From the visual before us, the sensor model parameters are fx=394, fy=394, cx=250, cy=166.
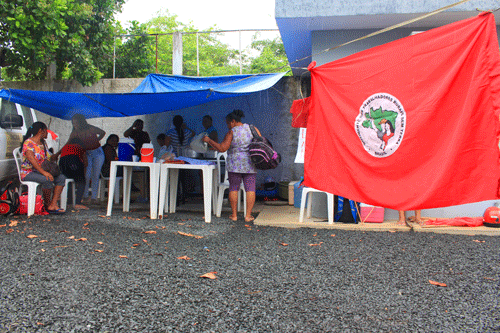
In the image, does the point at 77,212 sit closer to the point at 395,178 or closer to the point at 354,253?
the point at 354,253

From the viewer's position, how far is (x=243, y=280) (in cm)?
315

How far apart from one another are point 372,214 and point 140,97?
11.5 ft

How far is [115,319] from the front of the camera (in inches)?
94.0

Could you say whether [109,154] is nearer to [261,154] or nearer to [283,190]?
[261,154]

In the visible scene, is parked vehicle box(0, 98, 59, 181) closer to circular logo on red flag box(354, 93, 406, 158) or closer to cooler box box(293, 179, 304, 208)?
cooler box box(293, 179, 304, 208)

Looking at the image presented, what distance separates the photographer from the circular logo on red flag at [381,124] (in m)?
2.96

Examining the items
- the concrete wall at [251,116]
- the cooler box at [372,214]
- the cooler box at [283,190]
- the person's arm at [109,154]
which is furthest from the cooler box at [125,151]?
the cooler box at [372,214]

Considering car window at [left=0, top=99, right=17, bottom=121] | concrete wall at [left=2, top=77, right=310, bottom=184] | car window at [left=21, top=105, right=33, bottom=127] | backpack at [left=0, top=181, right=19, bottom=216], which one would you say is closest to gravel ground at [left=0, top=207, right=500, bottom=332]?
backpack at [left=0, top=181, right=19, bottom=216]

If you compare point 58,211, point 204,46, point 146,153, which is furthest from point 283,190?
point 204,46

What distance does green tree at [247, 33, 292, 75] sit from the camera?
1052 inches

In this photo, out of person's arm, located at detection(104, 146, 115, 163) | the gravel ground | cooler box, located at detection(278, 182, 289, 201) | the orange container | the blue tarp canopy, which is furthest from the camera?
cooler box, located at detection(278, 182, 289, 201)

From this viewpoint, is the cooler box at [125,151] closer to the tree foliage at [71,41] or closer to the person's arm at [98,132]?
the person's arm at [98,132]

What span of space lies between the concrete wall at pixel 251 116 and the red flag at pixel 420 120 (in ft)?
16.9

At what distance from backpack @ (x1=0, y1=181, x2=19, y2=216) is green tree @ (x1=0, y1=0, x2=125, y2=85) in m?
3.29
